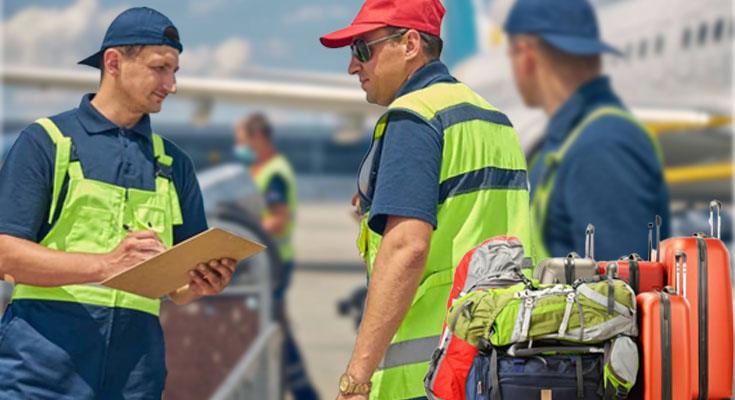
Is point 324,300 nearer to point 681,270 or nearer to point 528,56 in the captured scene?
point 528,56

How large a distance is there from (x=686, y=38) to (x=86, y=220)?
45.7 feet

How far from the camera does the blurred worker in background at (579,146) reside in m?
3.60

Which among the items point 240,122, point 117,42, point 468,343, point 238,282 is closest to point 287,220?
point 240,122

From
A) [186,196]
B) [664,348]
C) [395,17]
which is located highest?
[395,17]

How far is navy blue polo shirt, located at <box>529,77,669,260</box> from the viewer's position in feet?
11.7

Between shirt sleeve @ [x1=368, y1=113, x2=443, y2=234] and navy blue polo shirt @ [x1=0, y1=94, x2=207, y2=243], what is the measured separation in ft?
2.28

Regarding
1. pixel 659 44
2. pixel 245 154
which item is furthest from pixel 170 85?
pixel 659 44

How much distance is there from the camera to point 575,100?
3969mm

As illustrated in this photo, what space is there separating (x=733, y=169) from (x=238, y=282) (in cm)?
960

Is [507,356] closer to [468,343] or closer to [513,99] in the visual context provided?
[468,343]

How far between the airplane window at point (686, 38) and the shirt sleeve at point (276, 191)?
9161 mm

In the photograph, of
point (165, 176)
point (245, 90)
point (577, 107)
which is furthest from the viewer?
point (245, 90)

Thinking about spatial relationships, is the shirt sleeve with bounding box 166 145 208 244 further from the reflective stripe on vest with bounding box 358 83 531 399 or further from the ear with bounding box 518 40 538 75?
the ear with bounding box 518 40 538 75

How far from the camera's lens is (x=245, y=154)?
841cm
